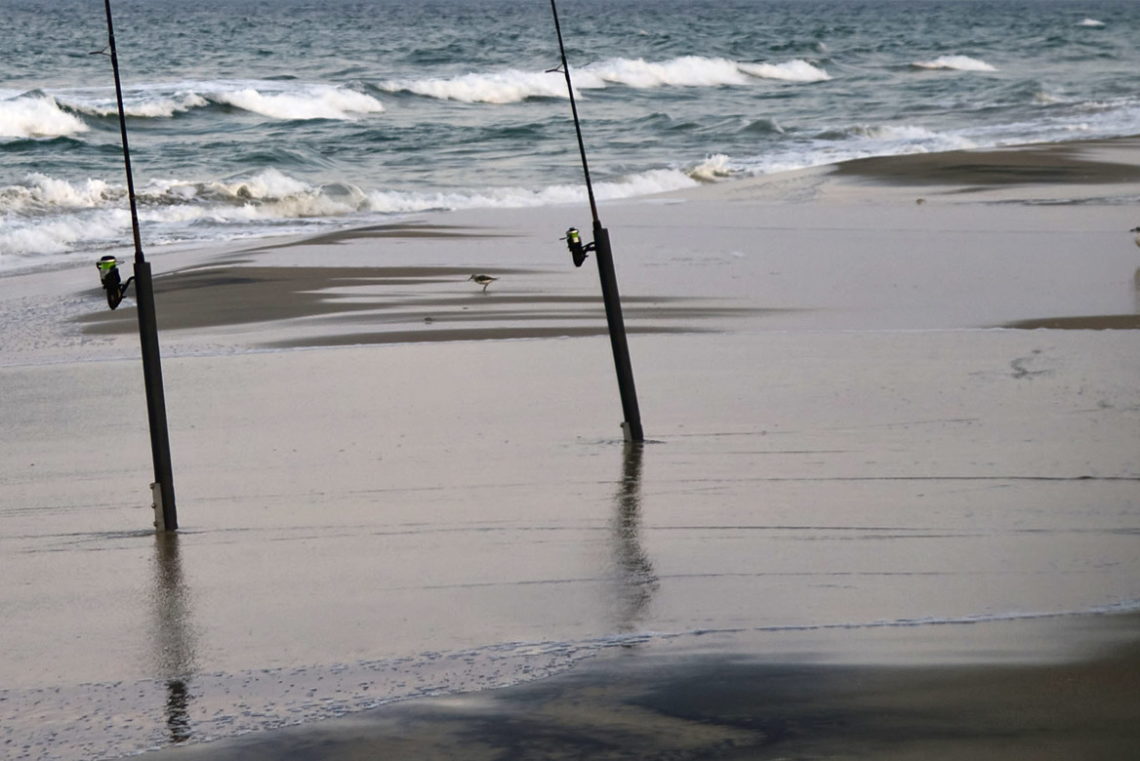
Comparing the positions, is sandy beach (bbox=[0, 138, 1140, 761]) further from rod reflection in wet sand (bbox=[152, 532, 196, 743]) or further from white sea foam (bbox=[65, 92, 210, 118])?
white sea foam (bbox=[65, 92, 210, 118])

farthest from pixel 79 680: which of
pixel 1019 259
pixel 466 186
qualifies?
pixel 466 186

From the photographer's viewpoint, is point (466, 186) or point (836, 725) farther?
point (466, 186)

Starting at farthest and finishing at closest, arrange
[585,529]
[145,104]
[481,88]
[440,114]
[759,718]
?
[481,88] → [440,114] → [145,104] → [585,529] → [759,718]

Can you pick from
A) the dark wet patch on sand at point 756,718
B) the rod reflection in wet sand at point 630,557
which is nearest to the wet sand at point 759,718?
the dark wet patch on sand at point 756,718

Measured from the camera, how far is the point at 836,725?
2781mm

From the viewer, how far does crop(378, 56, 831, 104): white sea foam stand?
1264 inches

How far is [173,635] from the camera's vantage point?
3430mm

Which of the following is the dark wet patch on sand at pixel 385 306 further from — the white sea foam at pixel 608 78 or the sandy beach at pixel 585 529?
the white sea foam at pixel 608 78

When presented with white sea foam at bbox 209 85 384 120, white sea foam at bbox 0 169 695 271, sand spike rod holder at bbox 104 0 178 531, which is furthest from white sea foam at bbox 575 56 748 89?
sand spike rod holder at bbox 104 0 178 531

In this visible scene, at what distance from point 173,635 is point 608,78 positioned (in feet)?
114

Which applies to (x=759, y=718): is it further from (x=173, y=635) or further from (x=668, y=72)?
(x=668, y=72)

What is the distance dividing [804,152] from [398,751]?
1795cm

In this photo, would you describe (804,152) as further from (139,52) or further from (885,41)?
(885,41)

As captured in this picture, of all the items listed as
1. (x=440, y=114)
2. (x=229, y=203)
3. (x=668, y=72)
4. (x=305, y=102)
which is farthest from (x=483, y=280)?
(x=668, y=72)
